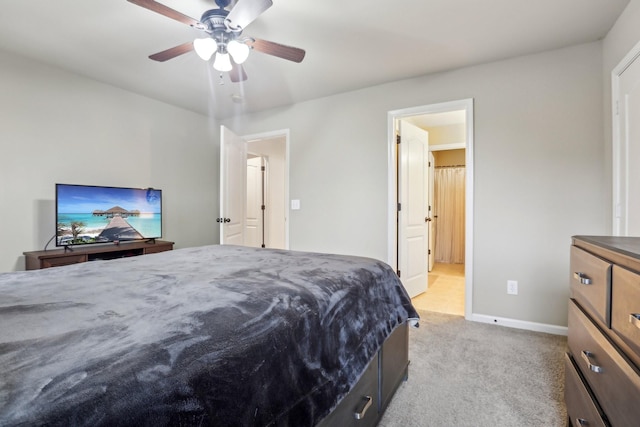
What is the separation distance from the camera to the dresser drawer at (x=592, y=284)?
971mm

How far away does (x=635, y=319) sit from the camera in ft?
2.54

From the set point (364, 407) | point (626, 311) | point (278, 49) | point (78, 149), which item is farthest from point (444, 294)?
point (78, 149)

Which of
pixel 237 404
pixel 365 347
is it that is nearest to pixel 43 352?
pixel 237 404

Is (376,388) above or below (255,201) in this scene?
below

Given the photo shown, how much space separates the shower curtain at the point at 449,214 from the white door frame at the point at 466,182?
3166mm

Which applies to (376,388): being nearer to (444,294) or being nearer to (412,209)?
(412,209)

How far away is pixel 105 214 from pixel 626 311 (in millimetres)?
3785

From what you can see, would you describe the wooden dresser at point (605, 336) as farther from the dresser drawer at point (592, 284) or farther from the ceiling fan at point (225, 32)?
the ceiling fan at point (225, 32)

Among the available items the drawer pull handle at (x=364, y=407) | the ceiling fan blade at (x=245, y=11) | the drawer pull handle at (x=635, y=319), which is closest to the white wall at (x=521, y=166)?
the ceiling fan blade at (x=245, y=11)

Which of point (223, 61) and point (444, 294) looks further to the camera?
point (444, 294)

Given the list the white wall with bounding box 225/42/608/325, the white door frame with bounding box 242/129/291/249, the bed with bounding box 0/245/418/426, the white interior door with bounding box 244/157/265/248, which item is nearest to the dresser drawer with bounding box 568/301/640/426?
the bed with bounding box 0/245/418/426

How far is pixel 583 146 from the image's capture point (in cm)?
253

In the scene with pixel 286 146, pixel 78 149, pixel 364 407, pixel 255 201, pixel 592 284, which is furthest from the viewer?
pixel 255 201

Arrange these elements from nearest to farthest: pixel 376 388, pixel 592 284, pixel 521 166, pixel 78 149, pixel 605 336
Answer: pixel 605 336, pixel 592 284, pixel 376 388, pixel 521 166, pixel 78 149
